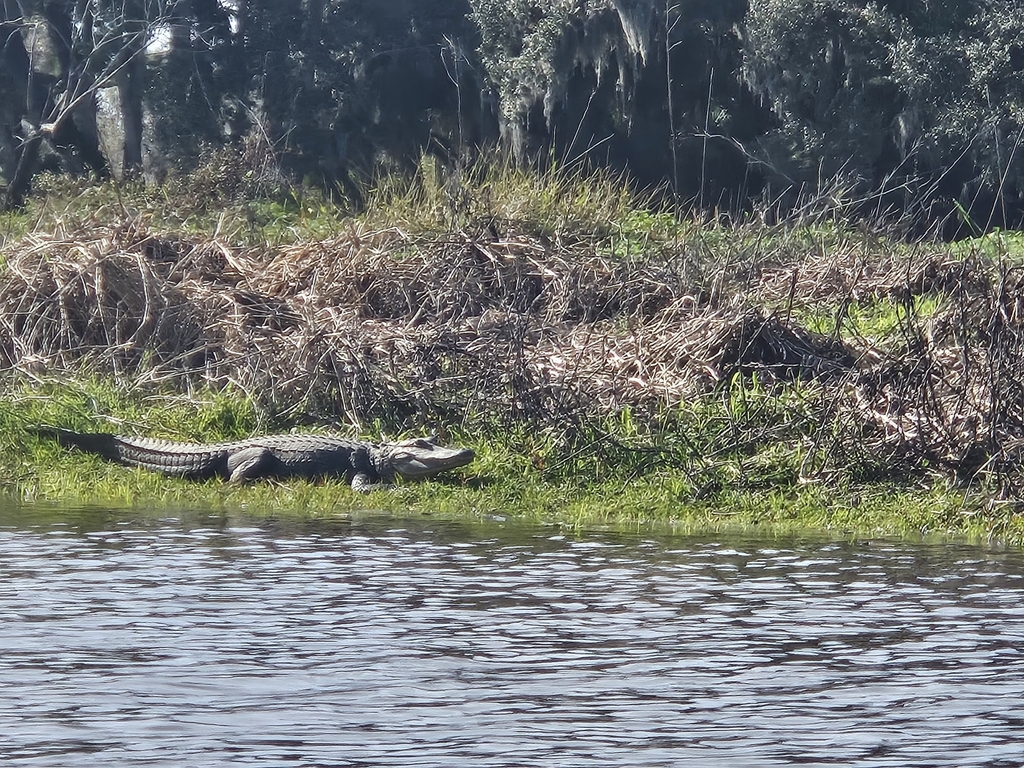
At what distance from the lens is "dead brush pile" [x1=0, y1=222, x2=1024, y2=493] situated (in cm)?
964

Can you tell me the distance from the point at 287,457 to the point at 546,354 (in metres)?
2.25

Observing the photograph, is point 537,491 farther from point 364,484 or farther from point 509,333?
point 509,333

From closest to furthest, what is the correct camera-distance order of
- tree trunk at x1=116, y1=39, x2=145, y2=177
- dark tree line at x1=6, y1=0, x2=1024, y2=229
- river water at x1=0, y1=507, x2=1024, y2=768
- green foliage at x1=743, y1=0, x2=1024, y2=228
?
1. river water at x1=0, y1=507, x2=1024, y2=768
2. green foliage at x1=743, y1=0, x2=1024, y2=228
3. dark tree line at x1=6, y1=0, x2=1024, y2=229
4. tree trunk at x1=116, y1=39, x2=145, y2=177

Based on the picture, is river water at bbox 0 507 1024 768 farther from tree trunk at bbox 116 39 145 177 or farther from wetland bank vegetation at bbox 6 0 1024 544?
tree trunk at bbox 116 39 145 177

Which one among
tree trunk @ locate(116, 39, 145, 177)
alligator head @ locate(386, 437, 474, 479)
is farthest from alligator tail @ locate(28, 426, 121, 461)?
tree trunk @ locate(116, 39, 145, 177)

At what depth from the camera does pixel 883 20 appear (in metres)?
24.7

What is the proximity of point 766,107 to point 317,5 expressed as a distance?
810 cm

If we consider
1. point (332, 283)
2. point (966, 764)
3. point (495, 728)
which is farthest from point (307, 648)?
point (332, 283)

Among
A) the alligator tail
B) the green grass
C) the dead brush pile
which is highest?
the dead brush pile

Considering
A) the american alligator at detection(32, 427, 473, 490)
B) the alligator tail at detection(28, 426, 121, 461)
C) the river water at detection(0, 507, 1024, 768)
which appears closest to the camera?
the river water at detection(0, 507, 1024, 768)

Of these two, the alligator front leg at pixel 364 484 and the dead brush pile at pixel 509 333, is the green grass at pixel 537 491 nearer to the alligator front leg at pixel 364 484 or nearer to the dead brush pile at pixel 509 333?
the alligator front leg at pixel 364 484

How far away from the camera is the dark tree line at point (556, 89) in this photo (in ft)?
79.5

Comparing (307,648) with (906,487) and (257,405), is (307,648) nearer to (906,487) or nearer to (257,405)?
(906,487)

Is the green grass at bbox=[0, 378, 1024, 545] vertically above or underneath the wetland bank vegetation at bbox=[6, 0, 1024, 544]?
underneath
